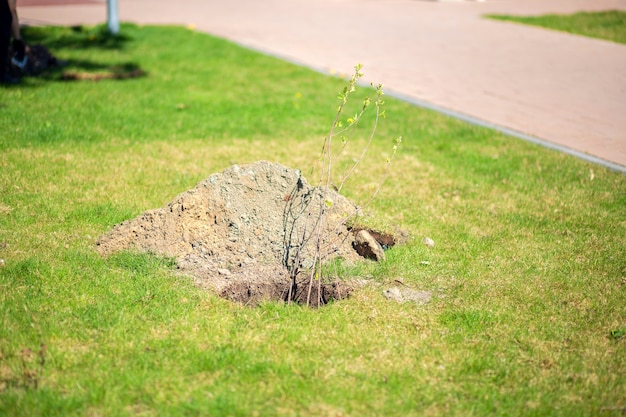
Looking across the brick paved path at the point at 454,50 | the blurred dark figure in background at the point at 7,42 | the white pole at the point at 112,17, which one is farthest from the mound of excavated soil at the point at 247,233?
the white pole at the point at 112,17

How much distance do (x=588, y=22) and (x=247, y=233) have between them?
13760mm

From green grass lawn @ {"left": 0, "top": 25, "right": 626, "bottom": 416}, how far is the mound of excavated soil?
195 mm

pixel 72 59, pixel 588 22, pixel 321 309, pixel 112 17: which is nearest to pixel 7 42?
pixel 72 59

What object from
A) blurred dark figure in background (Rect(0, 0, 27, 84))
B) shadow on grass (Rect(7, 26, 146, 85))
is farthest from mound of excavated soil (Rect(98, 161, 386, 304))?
shadow on grass (Rect(7, 26, 146, 85))

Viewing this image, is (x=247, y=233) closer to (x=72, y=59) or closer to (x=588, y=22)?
(x=72, y=59)

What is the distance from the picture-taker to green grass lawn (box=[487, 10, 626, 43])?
1490 cm

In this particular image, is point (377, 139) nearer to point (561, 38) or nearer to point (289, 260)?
point (289, 260)

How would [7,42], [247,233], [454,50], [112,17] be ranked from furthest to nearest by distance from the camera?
[454,50] → [112,17] → [7,42] → [247,233]

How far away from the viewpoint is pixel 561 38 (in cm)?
1443

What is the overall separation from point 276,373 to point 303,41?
11.1m

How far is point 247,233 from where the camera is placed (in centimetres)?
504

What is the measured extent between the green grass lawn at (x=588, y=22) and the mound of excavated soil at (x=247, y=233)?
444 inches

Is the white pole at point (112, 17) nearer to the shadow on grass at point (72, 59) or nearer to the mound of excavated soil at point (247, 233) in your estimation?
the shadow on grass at point (72, 59)

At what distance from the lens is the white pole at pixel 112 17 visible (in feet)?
42.9
